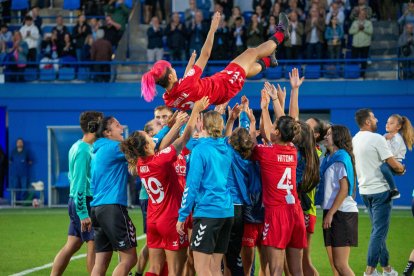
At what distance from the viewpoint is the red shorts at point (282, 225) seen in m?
9.52

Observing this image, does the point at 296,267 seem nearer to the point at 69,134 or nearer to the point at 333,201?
the point at 333,201

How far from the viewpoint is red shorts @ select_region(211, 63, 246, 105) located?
10297mm

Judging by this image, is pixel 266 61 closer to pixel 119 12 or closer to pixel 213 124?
pixel 213 124

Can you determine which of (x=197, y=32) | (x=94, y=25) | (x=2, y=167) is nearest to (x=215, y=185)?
(x=197, y=32)

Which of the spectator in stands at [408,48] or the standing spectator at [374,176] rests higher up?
the spectator in stands at [408,48]

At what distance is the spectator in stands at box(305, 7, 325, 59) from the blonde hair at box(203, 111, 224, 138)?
16.0m

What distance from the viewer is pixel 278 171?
9.52m

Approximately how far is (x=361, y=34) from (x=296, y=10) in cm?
199

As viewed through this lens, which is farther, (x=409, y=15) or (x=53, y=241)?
(x=409, y=15)

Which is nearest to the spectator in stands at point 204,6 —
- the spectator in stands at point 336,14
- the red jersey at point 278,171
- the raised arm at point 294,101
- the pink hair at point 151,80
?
the spectator in stands at point 336,14

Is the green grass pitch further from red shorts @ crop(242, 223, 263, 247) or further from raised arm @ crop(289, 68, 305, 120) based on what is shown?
raised arm @ crop(289, 68, 305, 120)

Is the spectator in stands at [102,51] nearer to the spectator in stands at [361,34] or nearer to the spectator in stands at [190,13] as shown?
the spectator in stands at [190,13]

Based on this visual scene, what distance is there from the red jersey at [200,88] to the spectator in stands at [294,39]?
14653 mm

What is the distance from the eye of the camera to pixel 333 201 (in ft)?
33.8
